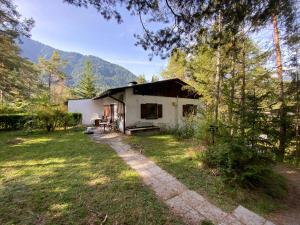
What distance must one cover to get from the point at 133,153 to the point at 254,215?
13.9 feet

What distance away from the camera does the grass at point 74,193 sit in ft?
8.95

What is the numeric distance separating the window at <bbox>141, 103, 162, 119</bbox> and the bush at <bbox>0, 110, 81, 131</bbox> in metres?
5.27

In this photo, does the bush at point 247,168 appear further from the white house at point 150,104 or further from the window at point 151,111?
the window at point 151,111

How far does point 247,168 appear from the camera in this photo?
4086 mm

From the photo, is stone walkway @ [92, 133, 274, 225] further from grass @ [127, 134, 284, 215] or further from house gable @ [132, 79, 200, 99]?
house gable @ [132, 79, 200, 99]

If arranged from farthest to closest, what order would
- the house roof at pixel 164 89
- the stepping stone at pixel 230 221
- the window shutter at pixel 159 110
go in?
1. the window shutter at pixel 159 110
2. the house roof at pixel 164 89
3. the stepping stone at pixel 230 221

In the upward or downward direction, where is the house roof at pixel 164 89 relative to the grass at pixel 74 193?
upward

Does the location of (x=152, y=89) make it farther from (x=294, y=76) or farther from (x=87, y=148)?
(x=294, y=76)

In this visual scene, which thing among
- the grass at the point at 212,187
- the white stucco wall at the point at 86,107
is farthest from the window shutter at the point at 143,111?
the white stucco wall at the point at 86,107

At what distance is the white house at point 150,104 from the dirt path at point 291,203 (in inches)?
243

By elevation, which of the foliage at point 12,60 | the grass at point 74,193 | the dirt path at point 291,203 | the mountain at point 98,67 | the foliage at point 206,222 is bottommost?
the dirt path at point 291,203

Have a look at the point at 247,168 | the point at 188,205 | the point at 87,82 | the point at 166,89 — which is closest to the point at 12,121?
the point at 166,89

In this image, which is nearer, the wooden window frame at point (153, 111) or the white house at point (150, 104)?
the white house at point (150, 104)

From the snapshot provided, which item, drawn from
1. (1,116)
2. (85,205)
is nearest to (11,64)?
(1,116)
